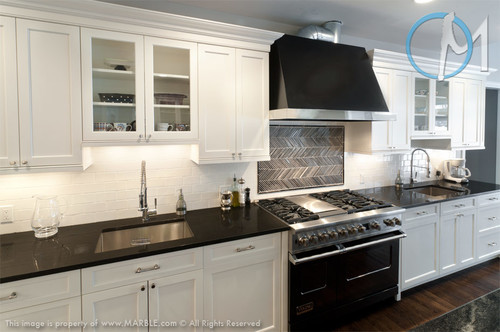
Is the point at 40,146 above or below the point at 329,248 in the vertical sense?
above

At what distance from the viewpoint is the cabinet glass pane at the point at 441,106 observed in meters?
3.17

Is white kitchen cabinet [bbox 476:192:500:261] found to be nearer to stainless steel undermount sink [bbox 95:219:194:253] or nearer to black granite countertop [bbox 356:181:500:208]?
black granite countertop [bbox 356:181:500:208]

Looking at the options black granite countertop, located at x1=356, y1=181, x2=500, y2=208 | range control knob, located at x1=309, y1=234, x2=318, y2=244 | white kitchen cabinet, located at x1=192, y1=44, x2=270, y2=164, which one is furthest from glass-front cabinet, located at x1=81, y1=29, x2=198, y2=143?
black granite countertop, located at x1=356, y1=181, x2=500, y2=208

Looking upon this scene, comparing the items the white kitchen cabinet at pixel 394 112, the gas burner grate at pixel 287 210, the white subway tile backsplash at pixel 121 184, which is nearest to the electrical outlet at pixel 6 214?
the white subway tile backsplash at pixel 121 184

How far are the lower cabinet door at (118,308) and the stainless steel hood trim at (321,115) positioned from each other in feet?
5.10

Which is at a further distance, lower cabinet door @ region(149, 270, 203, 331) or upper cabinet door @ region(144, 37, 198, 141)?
upper cabinet door @ region(144, 37, 198, 141)

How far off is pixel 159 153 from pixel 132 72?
0.69 meters

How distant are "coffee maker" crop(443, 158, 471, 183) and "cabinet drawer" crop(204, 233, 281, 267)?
3.01 metres

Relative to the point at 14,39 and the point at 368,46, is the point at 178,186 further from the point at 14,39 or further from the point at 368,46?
the point at 368,46

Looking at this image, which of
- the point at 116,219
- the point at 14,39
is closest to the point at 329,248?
the point at 116,219

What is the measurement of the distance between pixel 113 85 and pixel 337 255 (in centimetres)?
213

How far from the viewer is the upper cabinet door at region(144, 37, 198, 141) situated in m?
1.91

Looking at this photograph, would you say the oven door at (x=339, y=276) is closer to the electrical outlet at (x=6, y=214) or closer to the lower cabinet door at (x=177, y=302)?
the lower cabinet door at (x=177, y=302)

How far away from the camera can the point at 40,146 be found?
167 centimetres
